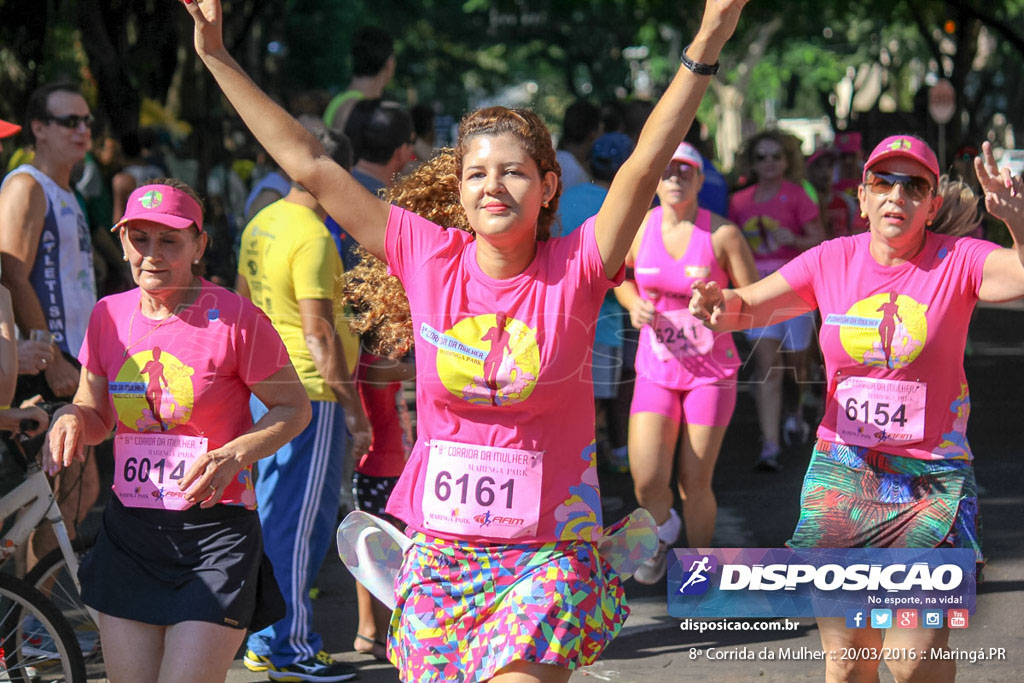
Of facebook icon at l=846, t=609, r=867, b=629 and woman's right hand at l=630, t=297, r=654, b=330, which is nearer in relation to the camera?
facebook icon at l=846, t=609, r=867, b=629

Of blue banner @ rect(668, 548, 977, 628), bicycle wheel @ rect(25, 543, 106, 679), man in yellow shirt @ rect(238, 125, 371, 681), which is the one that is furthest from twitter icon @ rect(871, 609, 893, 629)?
bicycle wheel @ rect(25, 543, 106, 679)

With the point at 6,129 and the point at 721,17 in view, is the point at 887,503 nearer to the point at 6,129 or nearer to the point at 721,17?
the point at 721,17

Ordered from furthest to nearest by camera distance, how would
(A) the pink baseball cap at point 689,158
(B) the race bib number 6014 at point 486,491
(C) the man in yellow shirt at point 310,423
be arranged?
(A) the pink baseball cap at point 689,158, (C) the man in yellow shirt at point 310,423, (B) the race bib number 6014 at point 486,491

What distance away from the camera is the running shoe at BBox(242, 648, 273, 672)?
518cm

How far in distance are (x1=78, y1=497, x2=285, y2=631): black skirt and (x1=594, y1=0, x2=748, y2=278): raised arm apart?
1344 millimetres

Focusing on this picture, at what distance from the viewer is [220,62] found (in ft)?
11.0

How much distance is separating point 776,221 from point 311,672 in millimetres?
5152

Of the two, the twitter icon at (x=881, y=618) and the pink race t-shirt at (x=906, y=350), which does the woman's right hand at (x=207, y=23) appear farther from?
the twitter icon at (x=881, y=618)

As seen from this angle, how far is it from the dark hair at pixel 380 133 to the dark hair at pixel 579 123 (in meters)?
3.52

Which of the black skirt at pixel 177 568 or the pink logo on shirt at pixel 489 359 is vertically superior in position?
the pink logo on shirt at pixel 489 359

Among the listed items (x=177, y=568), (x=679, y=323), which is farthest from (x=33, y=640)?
(x=679, y=323)

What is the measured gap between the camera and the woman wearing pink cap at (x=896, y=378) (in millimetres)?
4074

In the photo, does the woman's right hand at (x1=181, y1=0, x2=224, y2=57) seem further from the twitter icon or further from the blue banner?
the twitter icon

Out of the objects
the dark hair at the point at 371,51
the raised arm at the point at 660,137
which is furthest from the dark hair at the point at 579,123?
the raised arm at the point at 660,137
